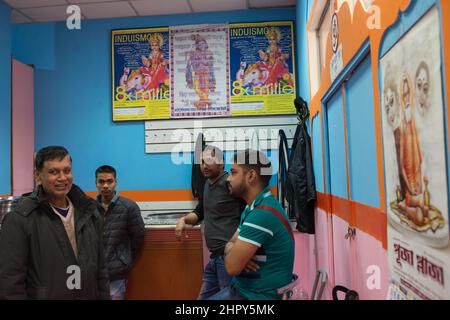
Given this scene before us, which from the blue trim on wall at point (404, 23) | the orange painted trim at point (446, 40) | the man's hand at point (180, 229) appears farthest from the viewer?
the man's hand at point (180, 229)

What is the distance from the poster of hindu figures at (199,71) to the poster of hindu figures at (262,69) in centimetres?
14

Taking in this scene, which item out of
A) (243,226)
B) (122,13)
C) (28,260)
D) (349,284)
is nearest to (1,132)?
(122,13)

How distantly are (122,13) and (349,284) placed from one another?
4.11 m

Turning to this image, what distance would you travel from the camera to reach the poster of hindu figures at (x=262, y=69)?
446 cm

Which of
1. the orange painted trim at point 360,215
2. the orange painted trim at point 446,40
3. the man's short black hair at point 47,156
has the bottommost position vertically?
the orange painted trim at point 360,215

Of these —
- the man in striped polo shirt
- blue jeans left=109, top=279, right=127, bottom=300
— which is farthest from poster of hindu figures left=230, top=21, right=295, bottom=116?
the man in striped polo shirt

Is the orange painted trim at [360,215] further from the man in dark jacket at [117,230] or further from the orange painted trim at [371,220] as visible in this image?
the man in dark jacket at [117,230]

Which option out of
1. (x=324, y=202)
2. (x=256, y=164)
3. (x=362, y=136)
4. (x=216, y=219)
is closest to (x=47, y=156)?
(x=256, y=164)

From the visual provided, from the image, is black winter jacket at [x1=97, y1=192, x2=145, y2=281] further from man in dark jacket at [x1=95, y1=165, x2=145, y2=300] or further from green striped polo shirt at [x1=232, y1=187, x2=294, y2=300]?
green striped polo shirt at [x1=232, y1=187, x2=294, y2=300]

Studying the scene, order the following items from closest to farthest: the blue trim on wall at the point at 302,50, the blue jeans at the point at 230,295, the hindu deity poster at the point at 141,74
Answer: the blue jeans at the point at 230,295
the blue trim on wall at the point at 302,50
the hindu deity poster at the point at 141,74

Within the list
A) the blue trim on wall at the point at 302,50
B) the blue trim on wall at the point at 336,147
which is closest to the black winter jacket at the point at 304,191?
the blue trim on wall at the point at 336,147

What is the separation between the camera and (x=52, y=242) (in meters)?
1.58

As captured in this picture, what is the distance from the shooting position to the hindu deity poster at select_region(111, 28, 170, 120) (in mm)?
4590
